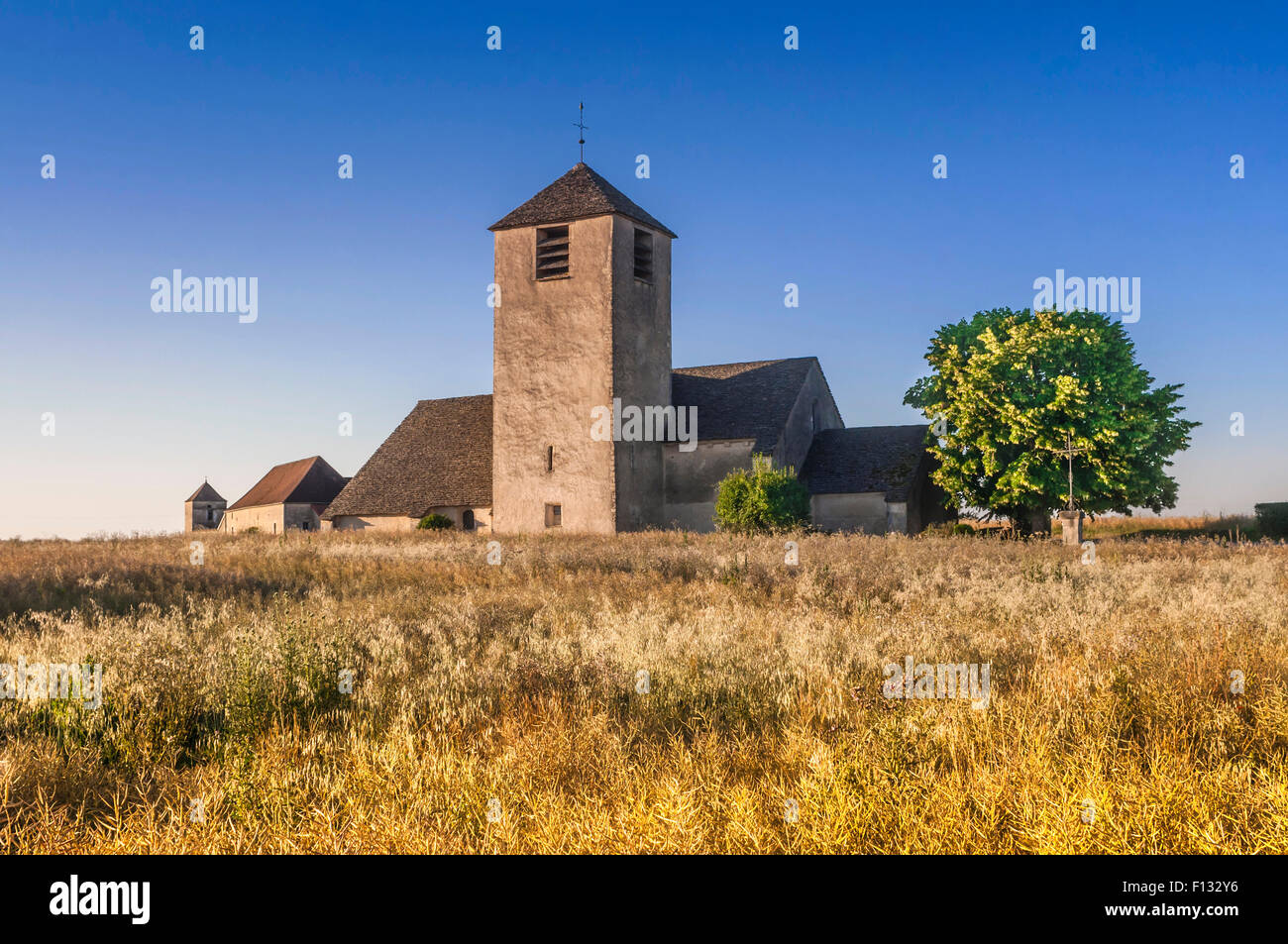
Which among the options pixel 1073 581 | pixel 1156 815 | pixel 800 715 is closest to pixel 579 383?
pixel 1073 581

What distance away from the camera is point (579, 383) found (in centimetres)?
3500

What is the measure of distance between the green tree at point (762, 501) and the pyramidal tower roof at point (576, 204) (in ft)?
36.9

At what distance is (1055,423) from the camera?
31.8m

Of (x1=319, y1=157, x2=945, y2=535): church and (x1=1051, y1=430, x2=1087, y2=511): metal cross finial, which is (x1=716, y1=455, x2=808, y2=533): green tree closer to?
(x1=319, y1=157, x2=945, y2=535): church

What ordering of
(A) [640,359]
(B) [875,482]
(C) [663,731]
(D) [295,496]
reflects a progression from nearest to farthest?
1. (C) [663,731]
2. (B) [875,482]
3. (A) [640,359]
4. (D) [295,496]

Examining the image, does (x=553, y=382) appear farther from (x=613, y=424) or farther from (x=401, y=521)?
(x=401, y=521)

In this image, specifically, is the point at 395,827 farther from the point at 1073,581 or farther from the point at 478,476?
the point at 478,476

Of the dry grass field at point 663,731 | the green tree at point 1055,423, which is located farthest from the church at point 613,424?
the dry grass field at point 663,731

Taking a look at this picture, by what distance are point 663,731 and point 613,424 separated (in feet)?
93.5

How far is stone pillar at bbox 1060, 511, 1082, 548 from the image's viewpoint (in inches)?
1067

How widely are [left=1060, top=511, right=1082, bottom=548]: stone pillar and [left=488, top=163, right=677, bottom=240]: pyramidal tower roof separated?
18718 mm

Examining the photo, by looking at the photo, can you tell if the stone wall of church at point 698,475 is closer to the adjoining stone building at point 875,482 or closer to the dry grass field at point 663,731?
the adjoining stone building at point 875,482

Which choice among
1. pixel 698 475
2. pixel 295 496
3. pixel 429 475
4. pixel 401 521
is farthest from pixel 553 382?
pixel 295 496

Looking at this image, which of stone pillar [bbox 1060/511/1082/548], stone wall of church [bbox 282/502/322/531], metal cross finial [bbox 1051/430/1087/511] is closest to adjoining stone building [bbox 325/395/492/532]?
stone wall of church [bbox 282/502/322/531]
